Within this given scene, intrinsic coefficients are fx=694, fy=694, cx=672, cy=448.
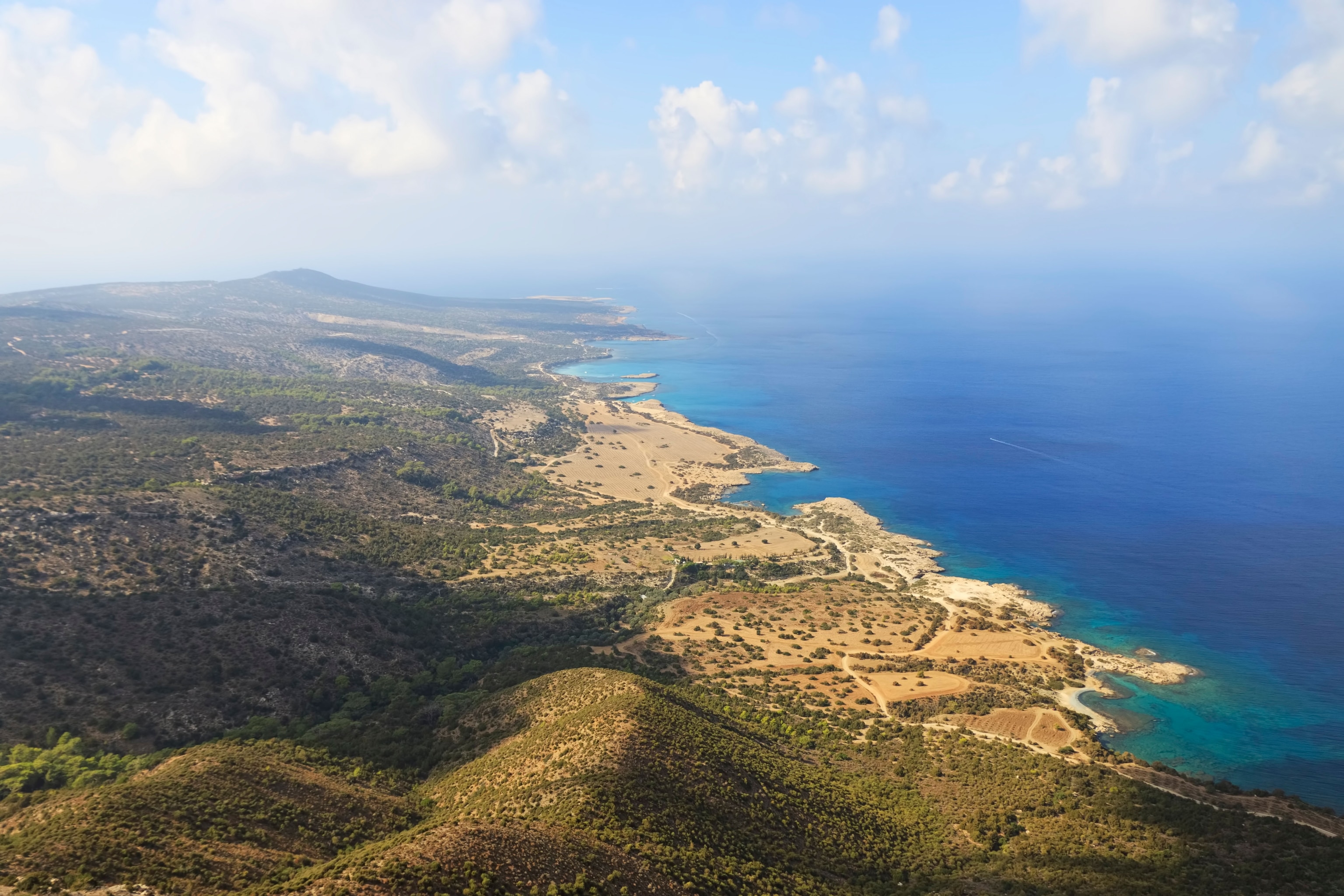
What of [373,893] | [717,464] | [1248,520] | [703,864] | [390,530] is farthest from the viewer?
[717,464]

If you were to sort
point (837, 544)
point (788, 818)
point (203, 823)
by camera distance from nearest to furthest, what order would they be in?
1. point (203, 823)
2. point (788, 818)
3. point (837, 544)

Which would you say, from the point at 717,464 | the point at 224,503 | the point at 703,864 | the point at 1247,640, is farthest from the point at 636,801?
the point at 717,464

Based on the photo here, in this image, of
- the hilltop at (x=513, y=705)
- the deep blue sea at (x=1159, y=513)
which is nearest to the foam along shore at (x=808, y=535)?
the hilltop at (x=513, y=705)

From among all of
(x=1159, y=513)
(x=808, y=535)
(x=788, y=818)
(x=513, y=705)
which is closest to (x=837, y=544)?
(x=808, y=535)

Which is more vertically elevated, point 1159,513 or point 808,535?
point 1159,513

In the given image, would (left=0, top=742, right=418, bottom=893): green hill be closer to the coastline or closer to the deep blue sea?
the coastline

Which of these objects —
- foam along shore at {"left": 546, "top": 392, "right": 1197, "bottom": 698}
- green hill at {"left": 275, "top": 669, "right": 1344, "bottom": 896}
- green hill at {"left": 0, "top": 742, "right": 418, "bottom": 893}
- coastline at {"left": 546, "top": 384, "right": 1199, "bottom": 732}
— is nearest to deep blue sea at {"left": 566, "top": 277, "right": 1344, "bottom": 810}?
coastline at {"left": 546, "top": 384, "right": 1199, "bottom": 732}

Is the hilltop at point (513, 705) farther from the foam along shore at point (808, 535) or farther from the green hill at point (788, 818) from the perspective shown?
the foam along shore at point (808, 535)

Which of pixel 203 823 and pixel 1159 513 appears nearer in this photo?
pixel 203 823

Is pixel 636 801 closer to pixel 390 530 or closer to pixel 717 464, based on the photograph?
pixel 390 530

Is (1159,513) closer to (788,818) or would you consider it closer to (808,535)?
(808,535)

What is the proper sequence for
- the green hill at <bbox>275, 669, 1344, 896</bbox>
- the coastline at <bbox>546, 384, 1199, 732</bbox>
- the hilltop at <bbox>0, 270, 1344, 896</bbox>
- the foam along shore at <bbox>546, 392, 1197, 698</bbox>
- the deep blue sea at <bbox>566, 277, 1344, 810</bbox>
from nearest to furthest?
the green hill at <bbox>275, 669, 1344, 896</bbox> → the hilltop at <bbox>0, 270, 1344, 896</bbox> → the deep blue sea at <bbox>566, 277, 1344, 810</bbox> → the coastline at <bbox>546, 384, 1199, 732</bbox> → the foam along shore at <bbox>546, 392, 1197, 698</bbox>
